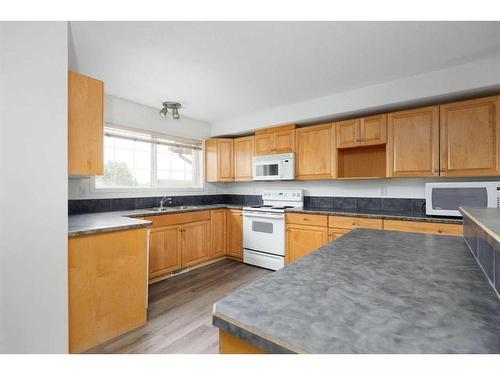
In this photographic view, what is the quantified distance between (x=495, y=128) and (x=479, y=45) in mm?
804

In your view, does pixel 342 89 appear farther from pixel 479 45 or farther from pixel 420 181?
pixel 420 181

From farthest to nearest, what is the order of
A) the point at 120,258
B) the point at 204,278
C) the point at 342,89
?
the point at 204,278 < the point at 342,89 < the point at 120,258

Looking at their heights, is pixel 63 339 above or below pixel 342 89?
below

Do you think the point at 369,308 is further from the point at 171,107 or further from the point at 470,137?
the point at 171,107

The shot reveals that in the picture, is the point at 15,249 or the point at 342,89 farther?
the point at 342,89

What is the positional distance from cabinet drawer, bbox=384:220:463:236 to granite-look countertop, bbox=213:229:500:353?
169 cm

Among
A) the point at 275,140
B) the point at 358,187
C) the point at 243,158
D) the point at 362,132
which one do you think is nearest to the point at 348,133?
the point at 362,132

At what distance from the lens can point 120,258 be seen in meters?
2.01

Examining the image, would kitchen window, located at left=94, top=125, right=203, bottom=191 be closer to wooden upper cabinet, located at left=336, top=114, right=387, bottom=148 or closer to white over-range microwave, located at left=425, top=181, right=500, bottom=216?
wooden upper cabinet, located at left=336, top=114, right=387, bottom=148

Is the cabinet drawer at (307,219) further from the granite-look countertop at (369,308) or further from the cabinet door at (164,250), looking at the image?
the granite-look countertop at (369,308)

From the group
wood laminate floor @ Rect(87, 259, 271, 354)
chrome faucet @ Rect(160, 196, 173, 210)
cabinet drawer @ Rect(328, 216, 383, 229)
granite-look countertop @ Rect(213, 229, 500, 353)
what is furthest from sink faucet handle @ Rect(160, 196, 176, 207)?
granite-look countertop @ Rect(213, 229, 500, 353)

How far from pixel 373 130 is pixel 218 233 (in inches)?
103

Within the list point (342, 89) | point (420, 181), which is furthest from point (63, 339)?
point (420, 181)

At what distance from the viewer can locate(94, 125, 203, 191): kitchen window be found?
3.34 m
